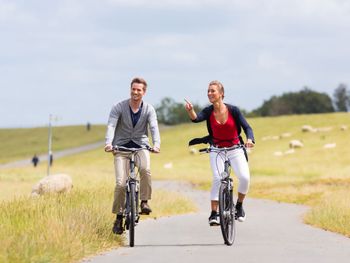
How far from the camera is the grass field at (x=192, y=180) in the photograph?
1070cm

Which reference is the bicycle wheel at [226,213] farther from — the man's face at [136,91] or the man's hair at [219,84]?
the man's face at [136,91]

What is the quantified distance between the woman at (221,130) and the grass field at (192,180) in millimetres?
1801

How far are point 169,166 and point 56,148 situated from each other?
176 feet

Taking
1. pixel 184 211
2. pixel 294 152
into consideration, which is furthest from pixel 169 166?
pixel 184 211

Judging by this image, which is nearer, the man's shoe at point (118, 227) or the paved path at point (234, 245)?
the paved path at point (234, 245)

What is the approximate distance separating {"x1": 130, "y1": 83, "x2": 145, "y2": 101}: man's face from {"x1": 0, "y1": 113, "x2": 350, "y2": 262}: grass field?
196 centimetres

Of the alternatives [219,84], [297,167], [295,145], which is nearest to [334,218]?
[219,84]

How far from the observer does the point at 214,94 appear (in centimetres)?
1105

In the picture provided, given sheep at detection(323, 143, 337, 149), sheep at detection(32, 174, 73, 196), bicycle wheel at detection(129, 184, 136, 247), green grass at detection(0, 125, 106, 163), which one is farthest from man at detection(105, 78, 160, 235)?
green grass at detection(0, 125, 106, 163)

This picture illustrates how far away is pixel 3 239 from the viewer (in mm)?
8617

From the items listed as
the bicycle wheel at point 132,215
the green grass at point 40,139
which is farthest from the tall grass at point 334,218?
the green grass at point 40,139

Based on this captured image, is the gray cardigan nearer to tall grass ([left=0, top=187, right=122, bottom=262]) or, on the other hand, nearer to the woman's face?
the woman's face

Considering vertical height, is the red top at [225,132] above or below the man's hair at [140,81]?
below

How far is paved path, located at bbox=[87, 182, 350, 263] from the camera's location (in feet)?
31.1
